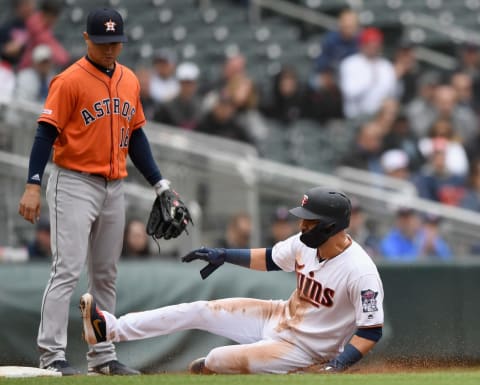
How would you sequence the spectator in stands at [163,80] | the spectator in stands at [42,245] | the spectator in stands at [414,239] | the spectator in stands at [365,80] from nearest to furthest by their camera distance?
the spectator in stands at [42,245]
the spectator in stands at [414,239]
the spectator in stands at [163,80]
the spectator in stands at [365,80]

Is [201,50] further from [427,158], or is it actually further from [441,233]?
[441,233]

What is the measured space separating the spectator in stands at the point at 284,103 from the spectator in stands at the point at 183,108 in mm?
1088

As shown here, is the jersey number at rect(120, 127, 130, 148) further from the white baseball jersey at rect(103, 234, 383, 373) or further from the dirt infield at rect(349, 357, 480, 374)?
→ the dirt infield at rect(349, 357, 480, 374)

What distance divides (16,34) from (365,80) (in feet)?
12.5

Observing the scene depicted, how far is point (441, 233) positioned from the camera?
31.4ft

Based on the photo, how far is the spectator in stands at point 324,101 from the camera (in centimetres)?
1165

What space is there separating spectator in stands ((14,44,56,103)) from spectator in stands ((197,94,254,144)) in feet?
5.01

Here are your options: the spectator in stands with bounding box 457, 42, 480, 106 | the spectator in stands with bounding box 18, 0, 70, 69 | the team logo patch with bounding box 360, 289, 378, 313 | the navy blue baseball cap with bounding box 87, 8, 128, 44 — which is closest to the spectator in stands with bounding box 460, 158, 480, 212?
the spectator in stands with bounding box 457, 42, 480, 106

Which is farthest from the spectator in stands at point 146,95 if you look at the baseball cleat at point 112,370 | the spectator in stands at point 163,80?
the baseball cleat at point 112,370

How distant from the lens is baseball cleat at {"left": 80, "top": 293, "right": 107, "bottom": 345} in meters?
5.39

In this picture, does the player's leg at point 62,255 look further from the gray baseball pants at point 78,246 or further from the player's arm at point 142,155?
the player's arm at point 142,155

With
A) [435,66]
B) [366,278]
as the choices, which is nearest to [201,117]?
[435,66]

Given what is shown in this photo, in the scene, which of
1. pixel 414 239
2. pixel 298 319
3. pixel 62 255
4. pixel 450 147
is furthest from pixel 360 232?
pixel 62 255

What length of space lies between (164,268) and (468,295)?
6.70ft
